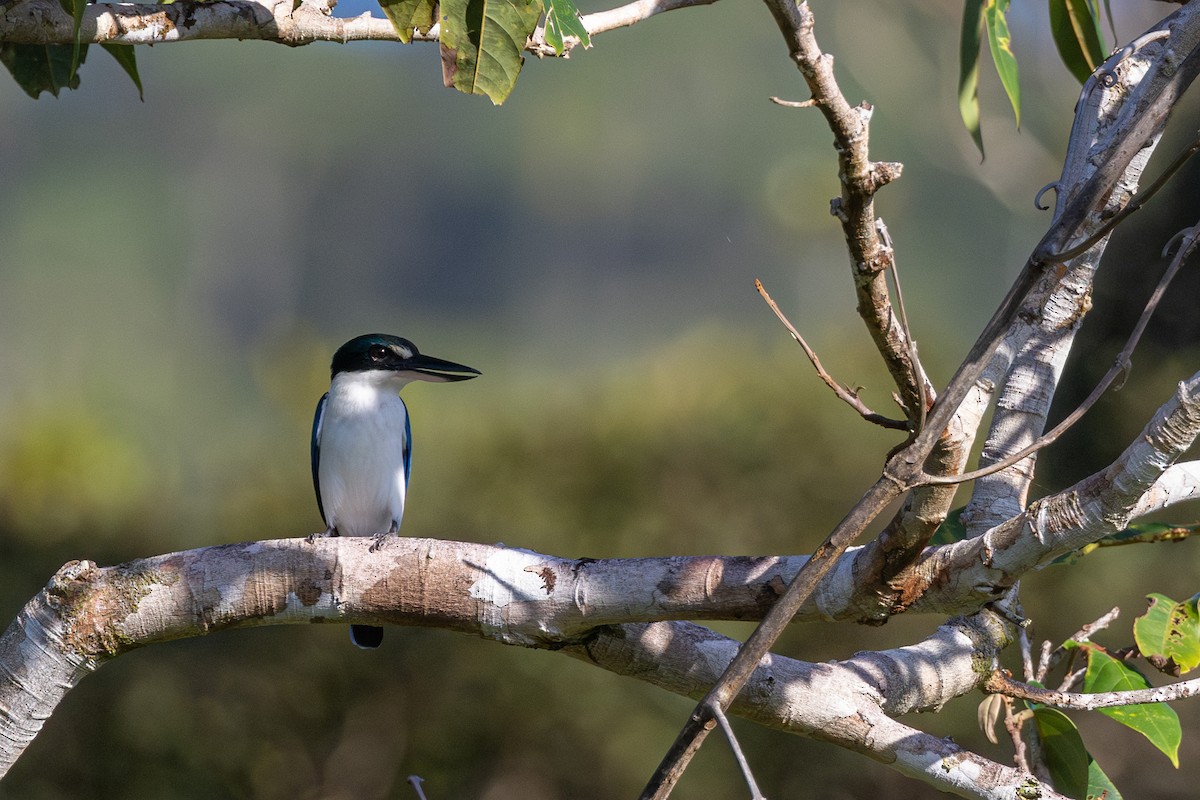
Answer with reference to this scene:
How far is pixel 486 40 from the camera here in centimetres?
178

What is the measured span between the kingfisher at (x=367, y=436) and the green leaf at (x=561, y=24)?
1.84 metres

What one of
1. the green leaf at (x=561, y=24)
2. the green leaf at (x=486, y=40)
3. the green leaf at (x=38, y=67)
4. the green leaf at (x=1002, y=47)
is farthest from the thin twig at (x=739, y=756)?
the green leaf at (x=38, y=67)

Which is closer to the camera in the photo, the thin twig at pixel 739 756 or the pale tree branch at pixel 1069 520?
the thin twig at pixel 739 756

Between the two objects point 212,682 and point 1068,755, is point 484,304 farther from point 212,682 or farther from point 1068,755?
point 1068,755

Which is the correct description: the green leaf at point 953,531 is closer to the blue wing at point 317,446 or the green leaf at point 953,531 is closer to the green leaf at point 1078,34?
the green leaf at point 1078,34

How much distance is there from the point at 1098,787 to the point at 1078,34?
203 cm

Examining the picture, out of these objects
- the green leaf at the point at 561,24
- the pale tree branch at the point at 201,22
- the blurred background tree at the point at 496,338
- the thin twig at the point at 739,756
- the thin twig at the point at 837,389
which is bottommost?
the blurred background tree at the point at 496,338

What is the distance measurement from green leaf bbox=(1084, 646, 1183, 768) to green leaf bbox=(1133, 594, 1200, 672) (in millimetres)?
65

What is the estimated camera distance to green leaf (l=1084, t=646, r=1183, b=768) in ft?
6.17

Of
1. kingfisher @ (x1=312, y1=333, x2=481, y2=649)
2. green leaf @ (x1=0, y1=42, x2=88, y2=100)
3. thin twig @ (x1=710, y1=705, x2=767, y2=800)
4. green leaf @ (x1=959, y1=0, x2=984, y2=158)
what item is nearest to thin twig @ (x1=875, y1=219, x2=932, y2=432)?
thin twig @ (x1=710, y1=705, x2=767, y2=800)

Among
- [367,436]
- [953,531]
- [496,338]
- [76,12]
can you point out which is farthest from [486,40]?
[496,338]

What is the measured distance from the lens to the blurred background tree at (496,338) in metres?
5.22

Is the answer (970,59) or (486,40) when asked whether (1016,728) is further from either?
(970,59)

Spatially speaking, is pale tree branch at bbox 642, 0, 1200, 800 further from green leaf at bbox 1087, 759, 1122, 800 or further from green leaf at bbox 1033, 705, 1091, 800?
green leaf at bbox 1087, 759, 1122, 800
